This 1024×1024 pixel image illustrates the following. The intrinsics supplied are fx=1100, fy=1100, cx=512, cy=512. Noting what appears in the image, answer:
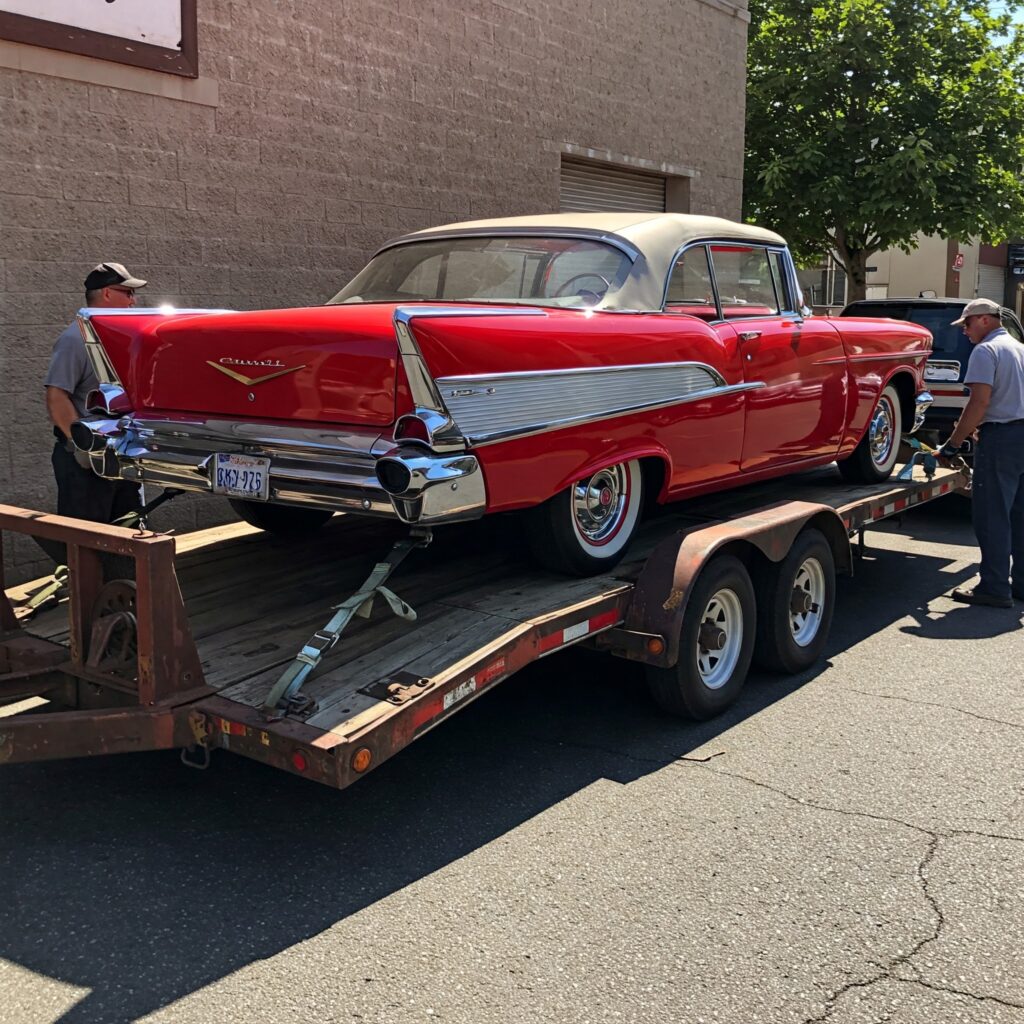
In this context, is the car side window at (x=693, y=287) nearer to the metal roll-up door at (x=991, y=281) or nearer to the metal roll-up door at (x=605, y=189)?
the metal roll-up door at (x=605, y=189)

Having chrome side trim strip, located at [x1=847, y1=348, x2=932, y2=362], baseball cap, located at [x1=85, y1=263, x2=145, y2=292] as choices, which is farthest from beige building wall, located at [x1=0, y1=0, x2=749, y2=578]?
chrome side trim strip, located at [x1=847, y1=348, x2=932, y2=362]

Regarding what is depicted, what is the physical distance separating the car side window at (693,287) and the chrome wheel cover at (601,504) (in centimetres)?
95

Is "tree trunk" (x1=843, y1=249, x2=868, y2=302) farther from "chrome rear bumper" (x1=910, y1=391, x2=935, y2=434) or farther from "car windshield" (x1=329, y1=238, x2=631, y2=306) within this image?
"car windshield" (x1=329, y1=238, x2=631, y2=306)

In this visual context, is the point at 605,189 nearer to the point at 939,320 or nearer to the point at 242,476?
the point at 939,320

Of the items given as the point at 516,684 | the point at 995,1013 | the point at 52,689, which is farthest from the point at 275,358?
the point at 995,1013

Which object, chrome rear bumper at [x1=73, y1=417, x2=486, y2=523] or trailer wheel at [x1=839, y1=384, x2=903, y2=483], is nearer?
chrome rear bumper at [x1=73, y1=417, x2=486, y2=523]

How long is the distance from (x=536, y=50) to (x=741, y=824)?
8.74 metres

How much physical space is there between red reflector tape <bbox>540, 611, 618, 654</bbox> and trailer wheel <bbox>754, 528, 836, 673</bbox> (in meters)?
1.10

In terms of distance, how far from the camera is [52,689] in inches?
152

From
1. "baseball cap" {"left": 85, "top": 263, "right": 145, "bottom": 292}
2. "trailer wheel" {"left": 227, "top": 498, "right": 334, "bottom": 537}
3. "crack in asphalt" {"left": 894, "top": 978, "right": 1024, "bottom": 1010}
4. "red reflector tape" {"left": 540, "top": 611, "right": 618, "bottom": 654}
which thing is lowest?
"crack in asphalt" {"left": 894, "top": 978, "right": 1024, "bottom": 1010}

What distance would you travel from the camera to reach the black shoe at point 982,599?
6.81 meters

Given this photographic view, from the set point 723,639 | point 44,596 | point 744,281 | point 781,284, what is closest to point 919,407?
point 781,284

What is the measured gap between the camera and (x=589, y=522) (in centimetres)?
482

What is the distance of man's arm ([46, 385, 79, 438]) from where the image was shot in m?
5.27
